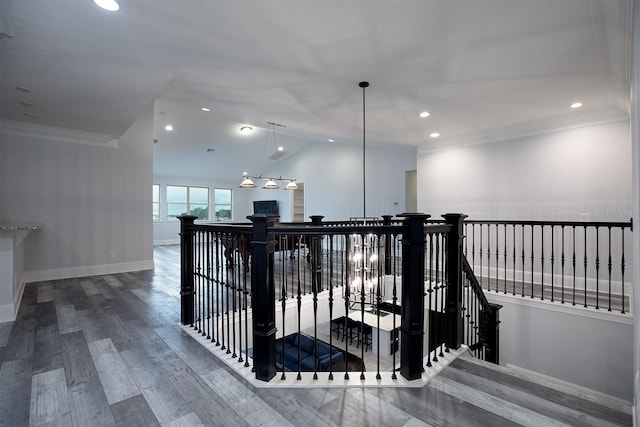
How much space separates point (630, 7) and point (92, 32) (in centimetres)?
385

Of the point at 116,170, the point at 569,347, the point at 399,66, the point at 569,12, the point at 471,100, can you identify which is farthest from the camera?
the point at 116,170

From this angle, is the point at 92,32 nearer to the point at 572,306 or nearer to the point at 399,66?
the point at 399,66

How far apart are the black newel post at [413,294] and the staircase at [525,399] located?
0.18 m

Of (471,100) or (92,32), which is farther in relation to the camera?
(471,100)

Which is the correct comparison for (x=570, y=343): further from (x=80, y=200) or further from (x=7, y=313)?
(x=80, y=200)

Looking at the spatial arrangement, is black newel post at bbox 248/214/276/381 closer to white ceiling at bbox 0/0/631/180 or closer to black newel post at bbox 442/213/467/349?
black newel post at bbox 442/213/467/349

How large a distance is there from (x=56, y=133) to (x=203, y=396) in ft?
17.6

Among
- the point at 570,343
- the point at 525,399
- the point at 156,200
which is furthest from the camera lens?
the point at 156,200

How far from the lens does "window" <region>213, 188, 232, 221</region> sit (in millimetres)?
12453

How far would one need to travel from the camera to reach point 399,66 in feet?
10.1

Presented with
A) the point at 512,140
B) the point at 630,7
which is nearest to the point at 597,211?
the point at 512,140

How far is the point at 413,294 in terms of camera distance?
1.96 meters

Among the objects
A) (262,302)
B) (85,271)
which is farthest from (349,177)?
(262,302)

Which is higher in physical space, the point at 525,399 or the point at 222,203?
the point at 222,203
